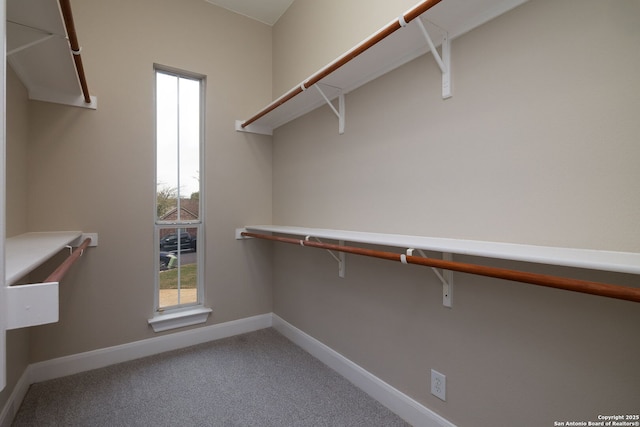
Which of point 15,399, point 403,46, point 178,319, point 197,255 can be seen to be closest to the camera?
Result: point 403,46

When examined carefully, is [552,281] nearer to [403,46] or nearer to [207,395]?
[403,46]

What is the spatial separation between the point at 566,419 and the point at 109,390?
2341 mm

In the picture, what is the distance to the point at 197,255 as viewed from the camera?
2.61 metres

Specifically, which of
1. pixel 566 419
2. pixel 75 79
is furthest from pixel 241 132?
pixel 566 419

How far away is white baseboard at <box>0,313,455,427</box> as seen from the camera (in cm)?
157

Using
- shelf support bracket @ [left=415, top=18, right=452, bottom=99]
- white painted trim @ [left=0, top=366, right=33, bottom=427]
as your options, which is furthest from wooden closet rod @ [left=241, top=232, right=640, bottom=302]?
white painted trim @ [left=0, top=366, right=33, bottom=427]

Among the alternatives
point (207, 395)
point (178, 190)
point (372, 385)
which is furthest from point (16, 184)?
point (372, 385)

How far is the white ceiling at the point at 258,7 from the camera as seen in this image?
2574 mm

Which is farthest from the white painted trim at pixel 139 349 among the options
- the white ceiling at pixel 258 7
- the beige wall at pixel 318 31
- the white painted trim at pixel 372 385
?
the white ceiling at pixel 258 7

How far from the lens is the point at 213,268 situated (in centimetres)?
260

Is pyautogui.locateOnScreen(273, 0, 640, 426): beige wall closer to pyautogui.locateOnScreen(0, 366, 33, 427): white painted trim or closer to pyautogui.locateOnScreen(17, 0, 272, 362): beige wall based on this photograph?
pyautogui.locateOnScreen(17, 0, 272, 362): beige wall

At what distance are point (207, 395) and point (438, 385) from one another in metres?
1.34

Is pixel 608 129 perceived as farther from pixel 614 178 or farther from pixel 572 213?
pixel 572 213

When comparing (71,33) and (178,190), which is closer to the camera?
(71,33)
